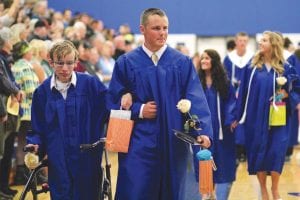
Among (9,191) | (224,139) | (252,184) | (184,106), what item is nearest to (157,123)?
(184,106)

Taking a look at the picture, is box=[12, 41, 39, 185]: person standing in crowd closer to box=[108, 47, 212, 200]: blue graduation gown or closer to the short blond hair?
the short blond hair

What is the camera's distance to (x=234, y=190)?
916 centimetres

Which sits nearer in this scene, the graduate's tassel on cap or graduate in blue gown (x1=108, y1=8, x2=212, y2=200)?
the graduate's tassel on cap

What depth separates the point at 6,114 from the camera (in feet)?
24.9

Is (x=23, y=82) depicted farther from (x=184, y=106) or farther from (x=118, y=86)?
(x=184, y=106)

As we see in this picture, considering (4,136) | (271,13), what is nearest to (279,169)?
(4,136)

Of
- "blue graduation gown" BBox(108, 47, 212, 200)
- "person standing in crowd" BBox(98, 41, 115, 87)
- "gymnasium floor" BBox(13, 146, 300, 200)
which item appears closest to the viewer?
"blue graduation gown" BBox(108, 47, 212, 200)

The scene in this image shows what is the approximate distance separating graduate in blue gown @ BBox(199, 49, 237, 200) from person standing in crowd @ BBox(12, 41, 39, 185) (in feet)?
7.05

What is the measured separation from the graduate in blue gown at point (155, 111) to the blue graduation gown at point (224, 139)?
2.63 m

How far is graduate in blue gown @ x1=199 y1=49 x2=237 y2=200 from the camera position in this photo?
8.01 meters

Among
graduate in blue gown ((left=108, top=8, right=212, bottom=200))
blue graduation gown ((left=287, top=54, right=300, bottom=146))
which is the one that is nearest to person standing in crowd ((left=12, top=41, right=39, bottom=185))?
graduate in blue gown ((left=108, top=8, right=212, bottom=200))

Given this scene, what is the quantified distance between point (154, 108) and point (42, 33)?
5960 millimetres

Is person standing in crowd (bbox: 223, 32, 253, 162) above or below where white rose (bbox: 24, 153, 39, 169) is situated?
above

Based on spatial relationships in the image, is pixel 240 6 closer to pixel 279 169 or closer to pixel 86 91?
pixel 279 169
